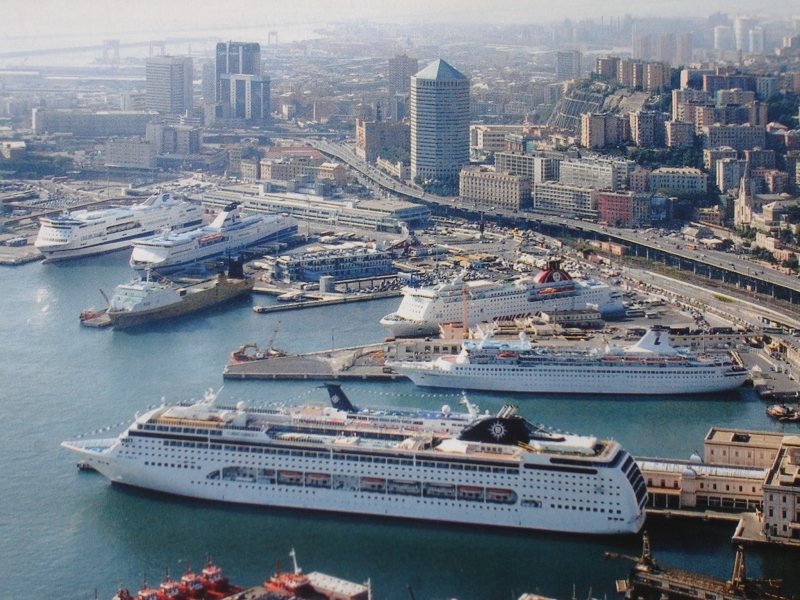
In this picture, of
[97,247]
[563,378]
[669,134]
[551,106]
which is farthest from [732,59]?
[563,378]

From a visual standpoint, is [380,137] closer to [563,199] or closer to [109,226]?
[563,199]

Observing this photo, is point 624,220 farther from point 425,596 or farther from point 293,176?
point 425,596

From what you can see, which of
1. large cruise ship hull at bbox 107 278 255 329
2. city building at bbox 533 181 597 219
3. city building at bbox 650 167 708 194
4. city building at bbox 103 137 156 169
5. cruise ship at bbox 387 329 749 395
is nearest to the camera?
cruise ship at bbox 387 329 749 395

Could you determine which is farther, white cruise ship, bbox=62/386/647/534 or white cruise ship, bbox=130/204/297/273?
white cruise ship, bbox=130/204/297/273

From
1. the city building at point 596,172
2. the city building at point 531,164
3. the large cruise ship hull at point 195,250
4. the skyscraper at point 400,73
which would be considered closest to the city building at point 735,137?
the city building at point 596,172

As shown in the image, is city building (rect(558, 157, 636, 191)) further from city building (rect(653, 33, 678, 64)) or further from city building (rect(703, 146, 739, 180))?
city building (rect(653, 33, 678, 64))

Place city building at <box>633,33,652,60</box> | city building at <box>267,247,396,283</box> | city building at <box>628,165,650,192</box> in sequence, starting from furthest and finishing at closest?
city building at <box>633,33,652,60</box> → city building at <box>628,165,650,192</box> → city building at <box>267,247,396,283</box>

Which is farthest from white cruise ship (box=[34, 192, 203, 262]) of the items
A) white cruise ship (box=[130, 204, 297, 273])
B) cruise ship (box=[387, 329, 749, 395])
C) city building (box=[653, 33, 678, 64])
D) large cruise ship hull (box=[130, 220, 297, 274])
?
city building (box=[653, 33, 678, 64])
